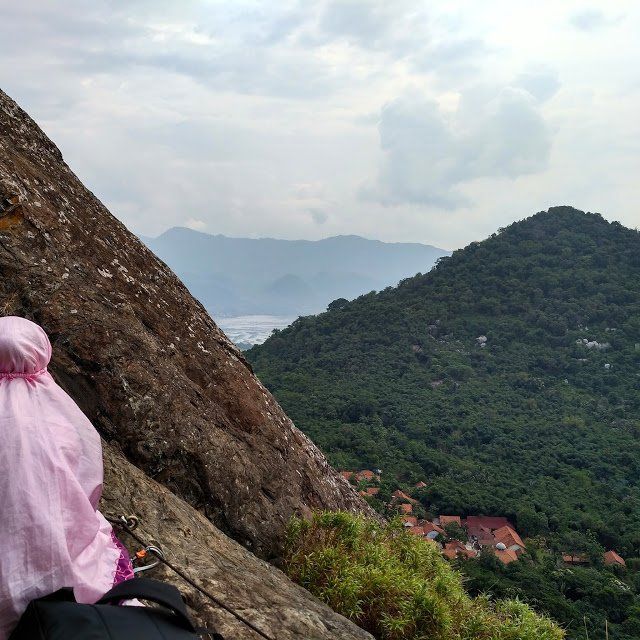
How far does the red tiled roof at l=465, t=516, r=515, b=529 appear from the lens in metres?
28.0

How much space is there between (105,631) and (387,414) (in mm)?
41917

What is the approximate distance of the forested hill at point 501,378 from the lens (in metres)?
32.2

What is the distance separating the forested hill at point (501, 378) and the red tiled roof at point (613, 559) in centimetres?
148

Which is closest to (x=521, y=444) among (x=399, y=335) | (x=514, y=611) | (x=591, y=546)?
(x=591, y=546)

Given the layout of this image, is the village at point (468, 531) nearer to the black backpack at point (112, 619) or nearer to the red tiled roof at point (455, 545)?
the red tiled roof at point (455, 545)

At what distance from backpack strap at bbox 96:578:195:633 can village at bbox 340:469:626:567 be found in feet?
67.8

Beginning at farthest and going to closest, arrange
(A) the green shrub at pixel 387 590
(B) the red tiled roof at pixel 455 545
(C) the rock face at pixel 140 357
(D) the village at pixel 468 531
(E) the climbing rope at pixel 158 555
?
(D) the village at pixel 468 531, (B) the red tiled roof at pixel 455 545, (C) the rock face at pixel 140 357, (A) the green shrub at pixel 387 590, (E) the climbing rope at pixel 158 555

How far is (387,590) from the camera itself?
13.2 feet

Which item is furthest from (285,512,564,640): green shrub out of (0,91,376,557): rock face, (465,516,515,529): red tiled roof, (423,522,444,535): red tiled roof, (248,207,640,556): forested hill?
(248,207,640,556): forested hill

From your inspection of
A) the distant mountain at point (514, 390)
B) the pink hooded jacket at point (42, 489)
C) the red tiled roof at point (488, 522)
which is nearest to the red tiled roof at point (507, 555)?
the distant mountain at point (514, 390)

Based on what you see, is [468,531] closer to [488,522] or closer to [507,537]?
[507,537]

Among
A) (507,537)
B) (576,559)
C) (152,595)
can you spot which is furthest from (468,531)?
(152,595)

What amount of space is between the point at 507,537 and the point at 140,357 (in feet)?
84.1

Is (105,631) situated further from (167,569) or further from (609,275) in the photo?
(609,275)
